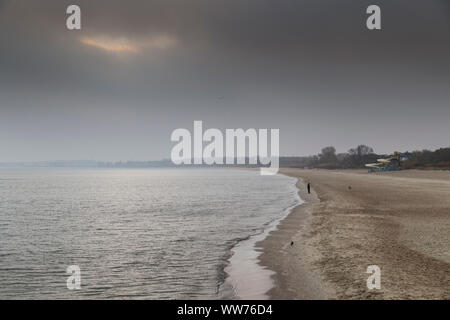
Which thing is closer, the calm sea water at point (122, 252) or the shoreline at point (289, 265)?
the shoreline at point (289, 265)

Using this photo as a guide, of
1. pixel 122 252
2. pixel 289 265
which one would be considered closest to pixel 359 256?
pixel 289 265

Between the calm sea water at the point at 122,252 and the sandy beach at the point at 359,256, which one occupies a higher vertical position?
the sandy beach at the point at 359,256

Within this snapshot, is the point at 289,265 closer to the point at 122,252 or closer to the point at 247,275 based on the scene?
the point at 247,275

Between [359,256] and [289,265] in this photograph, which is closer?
[289,265]

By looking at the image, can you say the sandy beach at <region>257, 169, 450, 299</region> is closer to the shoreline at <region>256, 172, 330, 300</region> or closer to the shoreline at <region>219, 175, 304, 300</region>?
the shoreline at <region>256, 172, 330, 300</region>

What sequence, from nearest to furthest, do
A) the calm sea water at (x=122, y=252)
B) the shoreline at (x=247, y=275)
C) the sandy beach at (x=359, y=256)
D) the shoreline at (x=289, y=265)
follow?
the sandy beach at (x=359, y=256)
the shoreline at (x=289, y=265)
the shoreline at (x=247, y=275)
the calm sea water at (x=122, y=252)

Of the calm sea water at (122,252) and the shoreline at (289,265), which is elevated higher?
the shoreline at (289,265)

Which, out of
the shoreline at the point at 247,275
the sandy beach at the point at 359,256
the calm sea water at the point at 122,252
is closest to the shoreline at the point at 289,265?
the sandy beach at the point at 359,256

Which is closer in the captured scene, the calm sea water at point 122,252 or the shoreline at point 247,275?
the shoreline at point 247,275

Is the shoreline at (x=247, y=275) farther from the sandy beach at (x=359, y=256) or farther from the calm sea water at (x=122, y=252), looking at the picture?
the calm sea water at (x=122, y=252)

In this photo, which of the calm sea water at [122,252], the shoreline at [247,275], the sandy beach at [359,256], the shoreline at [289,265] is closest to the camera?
the sandy beach at [359,256]
